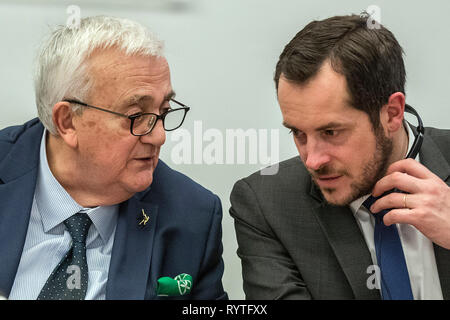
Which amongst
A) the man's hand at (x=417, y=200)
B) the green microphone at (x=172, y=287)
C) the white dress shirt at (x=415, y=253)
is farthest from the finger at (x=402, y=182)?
the green microphone at (x=172, y=287)

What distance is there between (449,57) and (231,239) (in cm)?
114

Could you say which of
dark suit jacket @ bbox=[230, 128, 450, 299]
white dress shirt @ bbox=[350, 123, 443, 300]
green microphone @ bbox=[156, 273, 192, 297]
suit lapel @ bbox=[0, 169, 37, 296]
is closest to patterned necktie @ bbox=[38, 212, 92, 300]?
suit lapel @ bbox=[0, 169, 37, 296]

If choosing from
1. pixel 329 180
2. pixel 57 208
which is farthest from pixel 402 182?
pixel 57 208

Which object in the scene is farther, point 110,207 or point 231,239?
point 231,239

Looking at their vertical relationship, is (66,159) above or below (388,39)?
below

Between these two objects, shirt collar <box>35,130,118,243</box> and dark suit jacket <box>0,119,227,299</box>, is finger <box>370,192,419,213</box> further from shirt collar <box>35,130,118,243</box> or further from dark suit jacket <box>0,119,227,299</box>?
shirt collar <box>35,130,118,243</box>

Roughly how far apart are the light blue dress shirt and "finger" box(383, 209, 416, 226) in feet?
2.63

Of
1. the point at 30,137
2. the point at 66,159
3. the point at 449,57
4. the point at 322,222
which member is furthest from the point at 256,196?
the point at 449,57

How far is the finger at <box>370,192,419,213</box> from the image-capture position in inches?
69.2

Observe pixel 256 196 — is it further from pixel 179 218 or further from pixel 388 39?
pixel 388 39

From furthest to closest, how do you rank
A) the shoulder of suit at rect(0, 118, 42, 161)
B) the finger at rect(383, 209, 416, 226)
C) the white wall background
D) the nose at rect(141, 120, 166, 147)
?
the white wall background < the shoulder of suit at rect(0, 118, 42, 161) < the nose at rect(141, 120, 166, 147) < the finger at rect(383, 209, 416, 226)

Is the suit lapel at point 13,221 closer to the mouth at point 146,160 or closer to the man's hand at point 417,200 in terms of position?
the mouth at point 146,160
